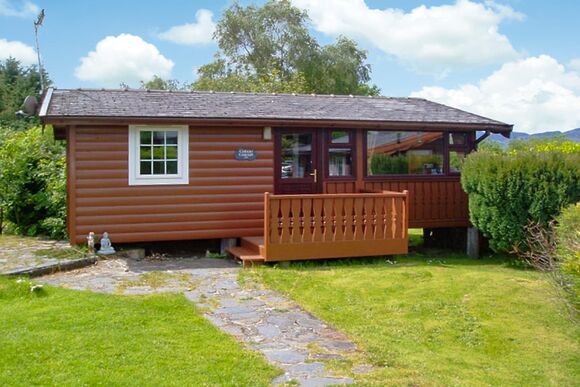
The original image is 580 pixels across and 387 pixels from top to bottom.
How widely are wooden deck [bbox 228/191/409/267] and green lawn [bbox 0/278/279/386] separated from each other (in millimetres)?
2926

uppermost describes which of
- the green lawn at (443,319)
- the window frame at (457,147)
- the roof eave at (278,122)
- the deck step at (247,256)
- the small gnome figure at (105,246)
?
the roof eave at (278,122)

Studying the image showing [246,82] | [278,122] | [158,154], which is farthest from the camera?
[246,82]

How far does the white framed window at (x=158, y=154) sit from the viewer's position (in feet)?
33.8

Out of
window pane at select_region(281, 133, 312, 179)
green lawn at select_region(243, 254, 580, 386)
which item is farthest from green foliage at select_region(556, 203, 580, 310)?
window pane at select_region(281, 133, 312, 179)

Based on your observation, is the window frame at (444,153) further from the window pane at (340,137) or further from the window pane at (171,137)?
the window pane at (171,137)

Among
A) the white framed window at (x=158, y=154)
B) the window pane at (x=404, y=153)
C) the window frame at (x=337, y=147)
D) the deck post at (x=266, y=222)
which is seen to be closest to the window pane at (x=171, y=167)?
the white framed window at (x=158, y=154)

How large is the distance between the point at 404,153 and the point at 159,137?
4.60 metres

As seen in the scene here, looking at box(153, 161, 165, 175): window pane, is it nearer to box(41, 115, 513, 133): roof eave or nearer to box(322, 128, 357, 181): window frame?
box(41, 115, 513, 133): roof eave

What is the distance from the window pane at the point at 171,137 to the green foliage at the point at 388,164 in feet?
12.0

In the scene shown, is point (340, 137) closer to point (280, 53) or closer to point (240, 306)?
point (240, 306)

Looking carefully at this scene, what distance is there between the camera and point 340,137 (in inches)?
456

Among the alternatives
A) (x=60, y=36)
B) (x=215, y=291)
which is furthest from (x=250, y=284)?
(x=60, y=36)

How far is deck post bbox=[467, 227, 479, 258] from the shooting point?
11.9 meters

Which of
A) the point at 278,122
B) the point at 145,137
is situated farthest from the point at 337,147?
the point at 145,137
